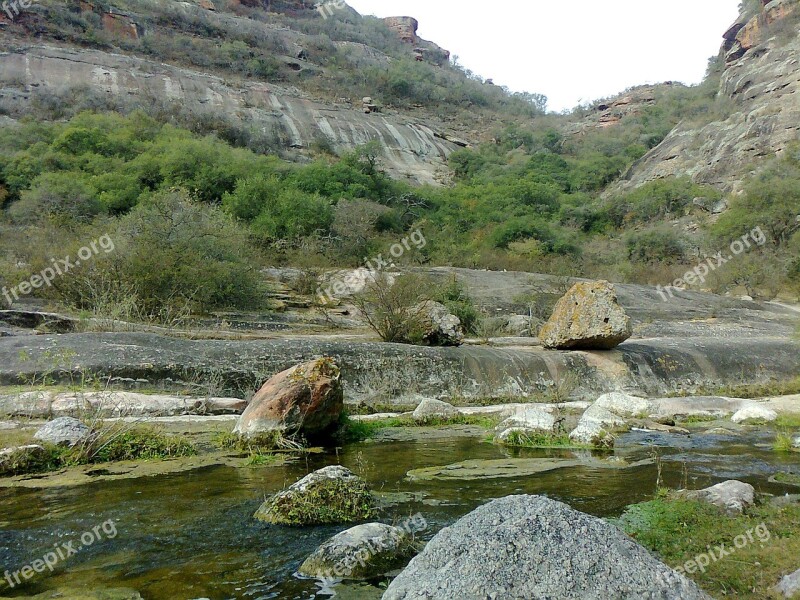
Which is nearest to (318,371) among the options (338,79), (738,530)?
(738,530)

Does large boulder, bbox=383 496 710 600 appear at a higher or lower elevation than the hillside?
lower

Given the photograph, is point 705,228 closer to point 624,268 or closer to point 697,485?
point 624,268

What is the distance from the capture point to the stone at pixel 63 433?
7926 mm

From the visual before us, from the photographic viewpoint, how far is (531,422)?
33.4ft

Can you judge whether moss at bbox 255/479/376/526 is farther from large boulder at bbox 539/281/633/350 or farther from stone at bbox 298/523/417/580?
large boulder at bbox 539/281/633/350

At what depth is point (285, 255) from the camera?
28.5 meters

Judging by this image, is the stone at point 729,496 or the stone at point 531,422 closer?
the stone at point 729,496

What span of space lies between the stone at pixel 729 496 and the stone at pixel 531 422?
4.05 meters

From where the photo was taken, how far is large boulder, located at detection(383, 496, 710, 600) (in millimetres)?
2967

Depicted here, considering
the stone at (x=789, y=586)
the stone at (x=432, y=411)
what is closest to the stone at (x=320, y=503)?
the stone at (x=789, y=586)

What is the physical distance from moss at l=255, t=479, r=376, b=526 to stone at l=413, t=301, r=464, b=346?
11102 millimetres

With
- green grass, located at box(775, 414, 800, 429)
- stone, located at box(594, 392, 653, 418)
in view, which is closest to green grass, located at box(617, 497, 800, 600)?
green grass, located at box(775, 414, 800, 429)

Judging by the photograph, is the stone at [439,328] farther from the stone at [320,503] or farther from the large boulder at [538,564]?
the large boulder at [538,564]

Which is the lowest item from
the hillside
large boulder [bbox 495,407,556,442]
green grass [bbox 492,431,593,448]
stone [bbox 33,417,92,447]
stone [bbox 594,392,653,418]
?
stone [bbox 594,392,653,418]
